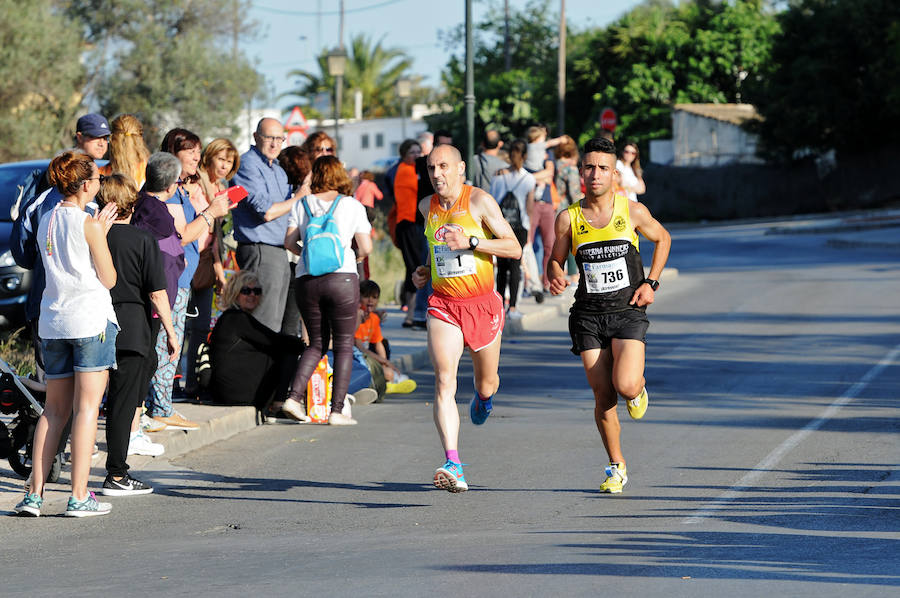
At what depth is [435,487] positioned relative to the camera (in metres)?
8.02

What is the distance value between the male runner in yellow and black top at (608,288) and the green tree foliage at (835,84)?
38.7m

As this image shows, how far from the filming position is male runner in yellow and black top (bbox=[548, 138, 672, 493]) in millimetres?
7750

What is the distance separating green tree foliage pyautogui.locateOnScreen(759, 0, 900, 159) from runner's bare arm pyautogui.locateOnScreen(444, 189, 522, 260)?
3866cm

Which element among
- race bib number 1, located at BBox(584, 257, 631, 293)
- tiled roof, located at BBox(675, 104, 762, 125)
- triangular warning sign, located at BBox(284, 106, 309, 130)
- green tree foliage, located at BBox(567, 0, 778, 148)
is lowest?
race bib number 1, located at BBox(584, 257, 631, 293)

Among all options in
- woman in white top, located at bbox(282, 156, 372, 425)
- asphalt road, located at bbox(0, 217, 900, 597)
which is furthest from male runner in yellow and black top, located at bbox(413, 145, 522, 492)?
woman in white top, located at bbox(282, 156, 372, 425)

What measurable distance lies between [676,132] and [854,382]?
41.5 meters

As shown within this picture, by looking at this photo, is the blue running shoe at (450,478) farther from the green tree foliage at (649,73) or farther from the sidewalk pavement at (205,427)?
the green tree foliage at (649,73)

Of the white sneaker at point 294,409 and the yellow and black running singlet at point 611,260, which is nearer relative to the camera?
the yellow and black running singlet at point 611,260

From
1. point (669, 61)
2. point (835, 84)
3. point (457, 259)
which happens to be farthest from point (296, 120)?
point (669, 61)

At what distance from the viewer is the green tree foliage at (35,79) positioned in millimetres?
28172

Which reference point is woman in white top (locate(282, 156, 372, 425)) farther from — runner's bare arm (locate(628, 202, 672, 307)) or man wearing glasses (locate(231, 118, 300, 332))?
runner's bare arm (locate(628, 202, 672, 307))

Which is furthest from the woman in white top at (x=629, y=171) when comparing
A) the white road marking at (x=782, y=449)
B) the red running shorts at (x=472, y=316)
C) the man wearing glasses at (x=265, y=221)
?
the red running shorts at (x=472, y=316)

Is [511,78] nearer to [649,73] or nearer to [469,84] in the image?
[649,73]

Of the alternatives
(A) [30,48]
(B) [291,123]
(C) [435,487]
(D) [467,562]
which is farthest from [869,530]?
(A) [30,48]
